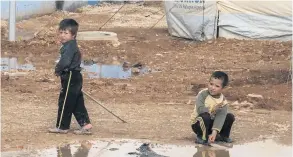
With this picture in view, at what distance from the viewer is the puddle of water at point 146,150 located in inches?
239

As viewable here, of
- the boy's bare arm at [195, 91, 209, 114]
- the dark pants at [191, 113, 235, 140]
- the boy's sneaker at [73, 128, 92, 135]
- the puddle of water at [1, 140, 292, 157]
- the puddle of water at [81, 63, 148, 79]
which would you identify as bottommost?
the puddle of water at [81, 63, 148, 79]

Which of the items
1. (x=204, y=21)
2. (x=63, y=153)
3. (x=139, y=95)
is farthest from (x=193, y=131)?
(x=204, y=21)

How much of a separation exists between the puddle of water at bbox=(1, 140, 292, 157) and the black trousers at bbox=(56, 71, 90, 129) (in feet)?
1.65

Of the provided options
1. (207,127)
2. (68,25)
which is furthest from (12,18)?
(207,127)

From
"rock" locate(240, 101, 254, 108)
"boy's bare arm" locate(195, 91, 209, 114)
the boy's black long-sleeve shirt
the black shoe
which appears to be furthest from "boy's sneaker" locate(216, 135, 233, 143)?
"rock" locate(240, 101, 254, 108)

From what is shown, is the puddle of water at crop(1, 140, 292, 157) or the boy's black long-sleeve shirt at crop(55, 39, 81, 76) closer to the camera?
the puddle of water at crop(1, 140, 292, 157)

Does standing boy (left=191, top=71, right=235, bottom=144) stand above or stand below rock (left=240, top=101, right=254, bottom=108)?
above

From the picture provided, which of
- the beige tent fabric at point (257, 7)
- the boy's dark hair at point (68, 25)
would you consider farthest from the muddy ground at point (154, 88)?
the boy's dark hair at point (68, 25)

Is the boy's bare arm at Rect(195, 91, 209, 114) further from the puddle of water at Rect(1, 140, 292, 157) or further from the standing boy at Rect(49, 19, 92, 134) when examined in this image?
the standing boy at Rect(49, 19, 92, 134)

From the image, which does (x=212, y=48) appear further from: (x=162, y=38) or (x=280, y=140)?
(x=280, y=140)

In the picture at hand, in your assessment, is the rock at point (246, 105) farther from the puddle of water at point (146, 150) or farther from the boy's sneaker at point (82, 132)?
the boy's sneaker at point (82, 132)

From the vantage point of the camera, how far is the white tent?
17.2 metres

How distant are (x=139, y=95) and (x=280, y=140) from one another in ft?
10.5

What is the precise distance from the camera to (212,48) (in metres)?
Result: 16.4
